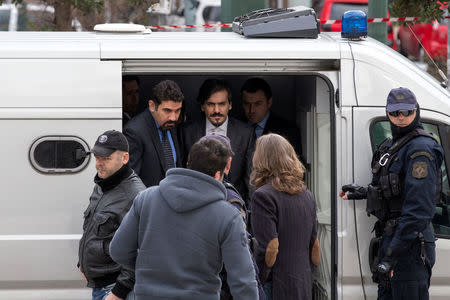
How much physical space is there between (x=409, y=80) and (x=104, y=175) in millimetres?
1865

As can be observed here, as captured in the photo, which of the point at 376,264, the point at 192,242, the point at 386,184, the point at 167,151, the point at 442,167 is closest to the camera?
the point at 192,242

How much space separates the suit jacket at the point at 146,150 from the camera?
5.55 metres

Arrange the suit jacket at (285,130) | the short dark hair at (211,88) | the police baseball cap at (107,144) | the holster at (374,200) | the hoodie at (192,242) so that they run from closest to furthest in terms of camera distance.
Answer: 1. the hoodie at (192,242)
2. the police baseball cap at (107,144)
3. the holster at (374,200)
4. the short dark hair at (211,88)
5. the suit jacket at (285,130)

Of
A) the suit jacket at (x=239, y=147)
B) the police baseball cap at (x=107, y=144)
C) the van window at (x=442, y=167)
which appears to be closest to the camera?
the police baseball cap at (x=107, y=144)

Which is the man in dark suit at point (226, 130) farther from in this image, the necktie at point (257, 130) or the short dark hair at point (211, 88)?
the necktie at point (257, 130)

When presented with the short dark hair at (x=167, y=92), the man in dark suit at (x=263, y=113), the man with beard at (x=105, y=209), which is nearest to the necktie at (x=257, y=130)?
the man in dark suit at (x=263, y=113)

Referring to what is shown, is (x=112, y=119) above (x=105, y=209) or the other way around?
above

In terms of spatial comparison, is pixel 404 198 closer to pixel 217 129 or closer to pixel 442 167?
pixel 442 167

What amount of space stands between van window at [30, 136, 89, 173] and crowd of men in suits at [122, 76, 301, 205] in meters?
0.42

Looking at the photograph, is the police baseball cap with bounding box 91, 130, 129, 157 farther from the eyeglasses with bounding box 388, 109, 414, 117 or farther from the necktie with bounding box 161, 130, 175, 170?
the eyeglasses with bounding box 388, 109, 414, 117

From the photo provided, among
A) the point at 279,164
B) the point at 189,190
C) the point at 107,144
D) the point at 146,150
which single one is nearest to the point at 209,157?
the point at 189,190

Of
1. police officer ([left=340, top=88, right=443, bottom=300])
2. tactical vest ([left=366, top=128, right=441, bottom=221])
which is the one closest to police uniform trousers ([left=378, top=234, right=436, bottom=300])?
police officer ([left=340, top=88, right=443, bottom=300])

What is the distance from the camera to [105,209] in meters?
4.75

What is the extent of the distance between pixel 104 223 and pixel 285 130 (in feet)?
6.53
